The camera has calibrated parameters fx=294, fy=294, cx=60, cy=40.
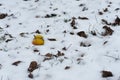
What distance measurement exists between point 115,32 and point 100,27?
33 centimetres

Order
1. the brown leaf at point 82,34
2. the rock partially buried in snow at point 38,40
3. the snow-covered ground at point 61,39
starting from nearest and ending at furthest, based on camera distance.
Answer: the snow-covered ground at point 61,39
the rock partially buried in snow at point 38,40
the brown leaf at point 82,34

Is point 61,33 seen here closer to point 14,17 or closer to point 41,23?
point 41,23

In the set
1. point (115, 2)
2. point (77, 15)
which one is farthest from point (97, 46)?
point (115, 2)

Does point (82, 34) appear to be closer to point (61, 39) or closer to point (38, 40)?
point (61, 39)

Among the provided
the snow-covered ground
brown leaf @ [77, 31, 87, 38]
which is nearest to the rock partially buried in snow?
the snow-covered ground

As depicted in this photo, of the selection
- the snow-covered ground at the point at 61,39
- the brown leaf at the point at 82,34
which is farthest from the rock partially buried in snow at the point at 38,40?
the brown leaf at the point at 82,34

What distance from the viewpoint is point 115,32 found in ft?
14.8

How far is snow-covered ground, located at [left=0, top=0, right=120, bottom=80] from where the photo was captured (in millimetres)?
3725

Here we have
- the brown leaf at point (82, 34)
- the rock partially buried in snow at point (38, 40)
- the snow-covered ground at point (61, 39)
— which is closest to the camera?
the snow-covered ground at point (61, 39)

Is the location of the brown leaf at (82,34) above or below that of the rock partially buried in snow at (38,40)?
above

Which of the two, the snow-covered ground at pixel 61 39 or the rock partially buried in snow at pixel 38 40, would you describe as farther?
the rock partially buried in snow at pixel 38 40

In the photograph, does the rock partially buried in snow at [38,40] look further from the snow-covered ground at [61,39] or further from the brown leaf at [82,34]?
the brown leaf at [82,34]

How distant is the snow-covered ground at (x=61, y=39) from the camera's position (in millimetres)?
3725

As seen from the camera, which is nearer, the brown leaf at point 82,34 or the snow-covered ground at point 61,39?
the snow-covered ground at point 61,39
